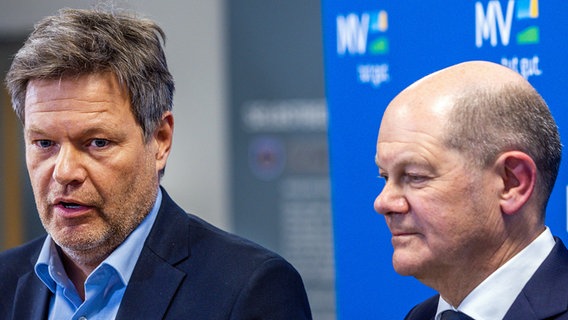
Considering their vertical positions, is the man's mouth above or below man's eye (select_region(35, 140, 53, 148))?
below

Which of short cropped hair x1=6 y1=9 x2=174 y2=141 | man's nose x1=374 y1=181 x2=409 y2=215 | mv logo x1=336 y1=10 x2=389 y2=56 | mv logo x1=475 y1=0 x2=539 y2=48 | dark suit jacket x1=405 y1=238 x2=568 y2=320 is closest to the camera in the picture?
dark suit jacket x1=405 y1=238 x2=568 y2=320

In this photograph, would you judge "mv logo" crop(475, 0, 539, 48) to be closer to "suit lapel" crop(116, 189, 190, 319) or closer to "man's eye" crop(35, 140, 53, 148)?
"suit lapel" crop(116, 189, 190, 319)

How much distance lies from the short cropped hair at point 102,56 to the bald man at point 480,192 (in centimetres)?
63

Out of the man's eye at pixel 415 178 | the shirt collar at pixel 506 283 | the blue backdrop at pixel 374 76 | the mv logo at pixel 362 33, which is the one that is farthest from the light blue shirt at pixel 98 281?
the shirt collar at pixel 506 283

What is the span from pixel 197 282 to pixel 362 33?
Result: 2.33 ft

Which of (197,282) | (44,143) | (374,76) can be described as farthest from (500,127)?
(44,143)

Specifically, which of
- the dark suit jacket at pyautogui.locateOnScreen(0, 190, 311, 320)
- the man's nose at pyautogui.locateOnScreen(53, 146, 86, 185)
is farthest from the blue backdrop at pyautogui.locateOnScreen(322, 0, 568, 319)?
the man's nose at pyautogui.locateOnScreen(53, 146, 86, 185)

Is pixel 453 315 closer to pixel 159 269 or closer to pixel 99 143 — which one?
pixel 159 269

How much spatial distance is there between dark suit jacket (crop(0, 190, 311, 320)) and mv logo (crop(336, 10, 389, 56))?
54cm

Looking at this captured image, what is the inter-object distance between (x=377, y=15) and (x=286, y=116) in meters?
3.19

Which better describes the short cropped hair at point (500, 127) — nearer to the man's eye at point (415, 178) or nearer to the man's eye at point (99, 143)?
the man's eye at point (415, 178)

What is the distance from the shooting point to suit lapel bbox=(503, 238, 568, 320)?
6.03 ft

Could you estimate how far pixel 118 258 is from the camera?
2.29m

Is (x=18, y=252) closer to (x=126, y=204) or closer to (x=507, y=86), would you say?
(x=126, y=204)
